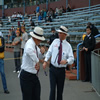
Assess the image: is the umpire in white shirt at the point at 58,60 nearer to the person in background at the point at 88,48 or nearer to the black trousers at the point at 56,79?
the black trousers at the point at 56,79

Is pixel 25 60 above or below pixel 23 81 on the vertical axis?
above

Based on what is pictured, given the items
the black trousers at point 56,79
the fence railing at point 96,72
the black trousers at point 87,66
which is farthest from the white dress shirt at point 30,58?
the black trousers at point 87,66

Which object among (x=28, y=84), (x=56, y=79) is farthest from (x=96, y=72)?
(x=28, y=84)

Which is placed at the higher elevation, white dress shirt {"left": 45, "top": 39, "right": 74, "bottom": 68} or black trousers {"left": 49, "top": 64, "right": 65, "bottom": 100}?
white dress shirt {"left": 45, "top": 39, "right": 74, "bottom": 68}

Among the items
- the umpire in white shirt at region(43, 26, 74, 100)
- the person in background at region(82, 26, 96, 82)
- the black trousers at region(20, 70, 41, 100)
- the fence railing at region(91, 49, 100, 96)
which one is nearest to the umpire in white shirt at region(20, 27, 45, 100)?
the black trousers at region(20, 70, 41, 100)

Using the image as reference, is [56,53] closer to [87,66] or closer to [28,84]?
[28,84]

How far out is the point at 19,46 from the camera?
10781mm

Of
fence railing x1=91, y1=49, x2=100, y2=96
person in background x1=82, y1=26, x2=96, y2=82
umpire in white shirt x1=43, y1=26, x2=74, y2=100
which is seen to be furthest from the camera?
person in background x1=82, y1=26, x2=96, y2=82

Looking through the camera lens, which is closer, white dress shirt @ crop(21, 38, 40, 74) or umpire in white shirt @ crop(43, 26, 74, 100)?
white dress shirt @ crop(21, 38, 40, 74)

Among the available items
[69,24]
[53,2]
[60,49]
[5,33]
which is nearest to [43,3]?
[53,2]

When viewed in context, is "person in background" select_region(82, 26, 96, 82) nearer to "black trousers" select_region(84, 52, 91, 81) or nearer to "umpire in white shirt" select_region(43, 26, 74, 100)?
"black trousers" select_region(84, 52, 91, 81)

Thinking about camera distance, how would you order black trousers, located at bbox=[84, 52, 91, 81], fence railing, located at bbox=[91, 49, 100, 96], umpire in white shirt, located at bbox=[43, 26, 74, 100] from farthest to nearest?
1. black trousers, located at bbox=[84, 52, 91, 81]
2. fence railing, located at bbox=[91, 49, 100, 96]
3. umpire in white shirt, located at bbox=[43, 26, 74, 100]

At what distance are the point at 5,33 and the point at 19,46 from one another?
644 inches

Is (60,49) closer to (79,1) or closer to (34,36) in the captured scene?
(34,36)
